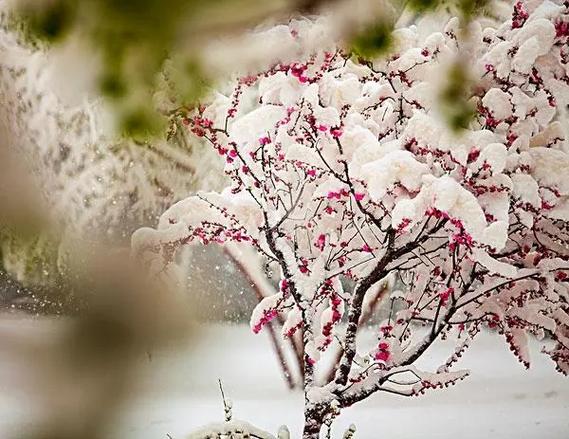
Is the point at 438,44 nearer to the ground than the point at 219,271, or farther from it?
farther from it

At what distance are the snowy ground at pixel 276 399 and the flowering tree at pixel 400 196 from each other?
13 cm

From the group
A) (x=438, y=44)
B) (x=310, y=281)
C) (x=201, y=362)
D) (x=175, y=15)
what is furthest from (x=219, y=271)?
(x=175, y=15)

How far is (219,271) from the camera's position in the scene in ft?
6.31

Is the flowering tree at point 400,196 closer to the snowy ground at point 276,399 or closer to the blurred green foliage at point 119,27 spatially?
the snowy ground at point 276,399

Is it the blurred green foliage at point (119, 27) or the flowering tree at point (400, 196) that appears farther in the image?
the flowering tree at point (400, 196)

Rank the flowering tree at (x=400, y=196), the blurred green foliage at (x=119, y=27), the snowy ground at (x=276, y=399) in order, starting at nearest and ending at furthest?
the blurred green foliage at (x=119, y=27) < the flowering tree at (x=400, y=196) < the snowy ground at (x=276, y=399)

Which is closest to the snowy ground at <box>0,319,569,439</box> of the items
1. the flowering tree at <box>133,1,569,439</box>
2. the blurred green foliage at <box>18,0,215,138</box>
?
the flowering tree at <box>133,1,569,439</box>

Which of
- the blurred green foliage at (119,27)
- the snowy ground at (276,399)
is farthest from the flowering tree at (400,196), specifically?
the blurred green foliage at (119,27)

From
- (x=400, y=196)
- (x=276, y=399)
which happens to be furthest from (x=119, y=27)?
(x=276, y=399)

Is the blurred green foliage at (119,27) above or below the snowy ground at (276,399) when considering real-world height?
below

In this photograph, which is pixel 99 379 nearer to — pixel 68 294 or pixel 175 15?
pixel 68 294

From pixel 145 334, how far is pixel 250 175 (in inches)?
19.1

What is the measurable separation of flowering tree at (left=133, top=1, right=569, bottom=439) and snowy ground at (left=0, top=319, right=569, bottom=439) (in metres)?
0.13

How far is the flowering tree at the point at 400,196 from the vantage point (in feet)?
4.75
